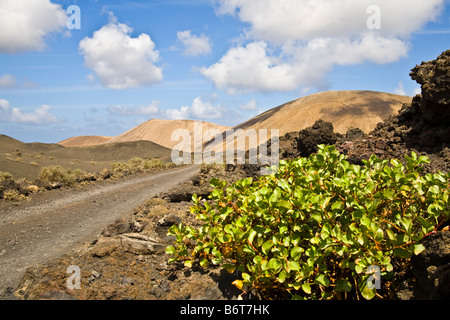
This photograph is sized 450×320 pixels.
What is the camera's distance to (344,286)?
8.48ft

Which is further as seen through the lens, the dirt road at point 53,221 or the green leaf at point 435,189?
the dirt road at point 53,221

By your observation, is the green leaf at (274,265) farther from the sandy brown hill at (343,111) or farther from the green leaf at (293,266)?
the sandy brown hill at (343,111)

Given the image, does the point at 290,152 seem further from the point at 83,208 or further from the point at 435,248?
the point at 435,248

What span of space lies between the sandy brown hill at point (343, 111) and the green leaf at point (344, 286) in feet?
110

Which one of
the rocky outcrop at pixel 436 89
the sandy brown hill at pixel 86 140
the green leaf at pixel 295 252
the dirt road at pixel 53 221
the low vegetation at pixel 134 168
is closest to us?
the green leaf at pixel 295 252

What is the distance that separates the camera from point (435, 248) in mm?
2588

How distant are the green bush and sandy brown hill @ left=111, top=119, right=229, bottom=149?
257ft

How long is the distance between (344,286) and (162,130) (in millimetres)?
89158

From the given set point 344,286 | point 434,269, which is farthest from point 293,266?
point 434,269

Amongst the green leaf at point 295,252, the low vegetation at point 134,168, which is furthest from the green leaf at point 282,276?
the low vegetation at point 134,168

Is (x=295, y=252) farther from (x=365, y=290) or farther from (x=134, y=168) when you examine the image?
(x=134, y=168)

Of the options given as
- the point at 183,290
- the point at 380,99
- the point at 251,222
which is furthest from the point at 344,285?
the point at 380,99

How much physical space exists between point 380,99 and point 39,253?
151 ft

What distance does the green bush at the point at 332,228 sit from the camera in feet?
8.30
